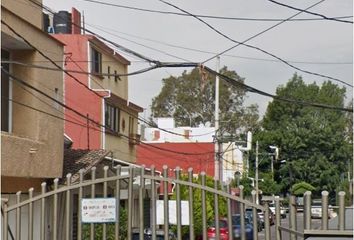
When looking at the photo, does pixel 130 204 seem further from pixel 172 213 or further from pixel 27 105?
pixel 27 105

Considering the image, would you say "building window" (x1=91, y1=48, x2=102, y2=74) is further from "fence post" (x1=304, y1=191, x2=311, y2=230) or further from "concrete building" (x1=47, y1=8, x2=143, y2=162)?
"fence post" (x1=304, y1=191, x2=311, y2=230)

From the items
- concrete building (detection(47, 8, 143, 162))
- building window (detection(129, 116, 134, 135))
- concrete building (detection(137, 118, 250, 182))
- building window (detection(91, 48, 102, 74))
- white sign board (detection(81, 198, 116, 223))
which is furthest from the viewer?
concrete building (detection(137, 118, 250, 182))

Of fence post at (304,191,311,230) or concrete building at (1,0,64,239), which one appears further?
concrete building at (1,0,64,239)

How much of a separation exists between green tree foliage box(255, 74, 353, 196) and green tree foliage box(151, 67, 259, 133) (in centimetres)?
1106

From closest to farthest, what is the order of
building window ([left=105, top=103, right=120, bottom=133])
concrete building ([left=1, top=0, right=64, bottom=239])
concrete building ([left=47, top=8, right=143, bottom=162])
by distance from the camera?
1. concrete building ([left=1, top=0, right=64, bottom=239])
2. concrete building ([left=47, top=8, right=143, bottom=162])
3. building window ([left=105, top=103, right=120, bottom=133])

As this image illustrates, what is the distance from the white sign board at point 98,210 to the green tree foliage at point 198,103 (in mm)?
40941

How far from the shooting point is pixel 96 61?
30359 mm

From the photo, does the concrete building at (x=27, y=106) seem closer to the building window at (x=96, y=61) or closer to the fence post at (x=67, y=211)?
the fence post at (x=67, y=211)

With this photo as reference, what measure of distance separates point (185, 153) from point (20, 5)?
1433 inches

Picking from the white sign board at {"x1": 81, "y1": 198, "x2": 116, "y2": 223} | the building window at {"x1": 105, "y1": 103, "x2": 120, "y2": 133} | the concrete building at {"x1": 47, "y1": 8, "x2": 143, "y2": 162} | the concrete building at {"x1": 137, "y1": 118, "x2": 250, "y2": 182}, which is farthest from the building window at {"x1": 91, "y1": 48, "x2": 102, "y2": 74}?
the white sign board at {"x1": 81, "y1": 198, "x2": 116, "y2": 223}

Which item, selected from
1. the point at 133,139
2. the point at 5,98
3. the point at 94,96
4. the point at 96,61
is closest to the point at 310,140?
the point at 133,139

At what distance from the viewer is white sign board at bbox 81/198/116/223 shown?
7402mm

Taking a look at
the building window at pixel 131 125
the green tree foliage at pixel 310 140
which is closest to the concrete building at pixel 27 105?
the building window at pixel 131 125

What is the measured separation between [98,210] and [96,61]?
23348mm
